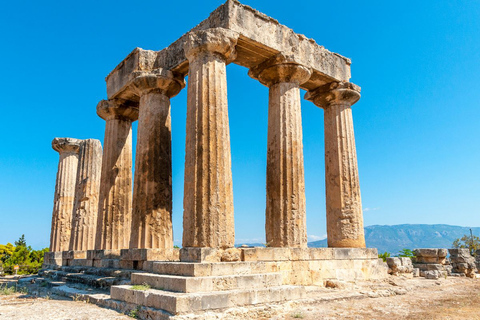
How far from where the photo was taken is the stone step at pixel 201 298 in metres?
7.54

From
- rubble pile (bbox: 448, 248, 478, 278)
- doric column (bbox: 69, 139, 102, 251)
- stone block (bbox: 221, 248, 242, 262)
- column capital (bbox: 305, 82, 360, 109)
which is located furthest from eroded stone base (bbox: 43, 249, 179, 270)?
rubble pile (bbox: 448, 248, 478, 278)

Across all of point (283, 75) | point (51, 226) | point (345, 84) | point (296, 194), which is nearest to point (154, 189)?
point (296, 194)

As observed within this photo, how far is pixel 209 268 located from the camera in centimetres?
905

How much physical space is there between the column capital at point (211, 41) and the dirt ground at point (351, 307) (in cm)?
717

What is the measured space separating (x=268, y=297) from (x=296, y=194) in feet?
15.2

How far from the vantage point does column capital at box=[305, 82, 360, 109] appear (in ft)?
52.0

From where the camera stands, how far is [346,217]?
15062 mm

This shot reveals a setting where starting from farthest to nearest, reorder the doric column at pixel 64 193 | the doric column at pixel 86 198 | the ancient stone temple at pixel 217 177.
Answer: the doric column at pixel 64 193 < the doric column at pixel 86 198 < the ancient stone temple at pixel 217 177

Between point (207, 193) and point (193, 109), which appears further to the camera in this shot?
point (193, 109)

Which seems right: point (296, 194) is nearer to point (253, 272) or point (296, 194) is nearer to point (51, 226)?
point (253, 272)

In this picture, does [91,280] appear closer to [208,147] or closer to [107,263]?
[107,263]

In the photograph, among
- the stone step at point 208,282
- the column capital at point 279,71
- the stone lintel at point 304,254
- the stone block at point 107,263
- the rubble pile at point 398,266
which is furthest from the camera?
the rubble pile at point 398,266

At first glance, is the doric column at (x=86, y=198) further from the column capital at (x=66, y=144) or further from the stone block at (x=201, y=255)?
the stone block at (x=201, y=255)

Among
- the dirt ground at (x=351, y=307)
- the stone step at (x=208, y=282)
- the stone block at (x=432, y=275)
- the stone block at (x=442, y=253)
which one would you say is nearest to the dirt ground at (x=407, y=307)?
the dirt ground at (x=351, y=307)
